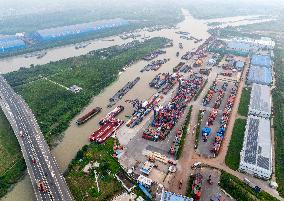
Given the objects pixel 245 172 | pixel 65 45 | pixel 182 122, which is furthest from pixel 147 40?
pixel 245 172

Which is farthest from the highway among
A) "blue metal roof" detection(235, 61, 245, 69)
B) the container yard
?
"blue metal roof" detection(235, 61, 245, 69)

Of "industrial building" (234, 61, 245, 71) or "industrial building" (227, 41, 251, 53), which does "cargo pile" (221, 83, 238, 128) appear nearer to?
"industrial building" (234, 61, 245, 71)

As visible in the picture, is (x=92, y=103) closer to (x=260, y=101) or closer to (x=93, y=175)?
(x=93, y=175)

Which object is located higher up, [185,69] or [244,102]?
[185,69]

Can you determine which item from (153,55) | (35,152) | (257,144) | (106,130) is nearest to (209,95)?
(257,144)

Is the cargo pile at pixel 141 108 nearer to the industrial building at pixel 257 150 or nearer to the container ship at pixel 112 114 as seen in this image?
the container ship at pixel 112 114

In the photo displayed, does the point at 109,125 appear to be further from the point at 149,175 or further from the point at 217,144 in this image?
the point at 217,144

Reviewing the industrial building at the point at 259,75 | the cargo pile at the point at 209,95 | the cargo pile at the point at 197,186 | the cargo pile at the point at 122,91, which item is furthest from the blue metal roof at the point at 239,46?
the cargo pile at the point at 197,186
